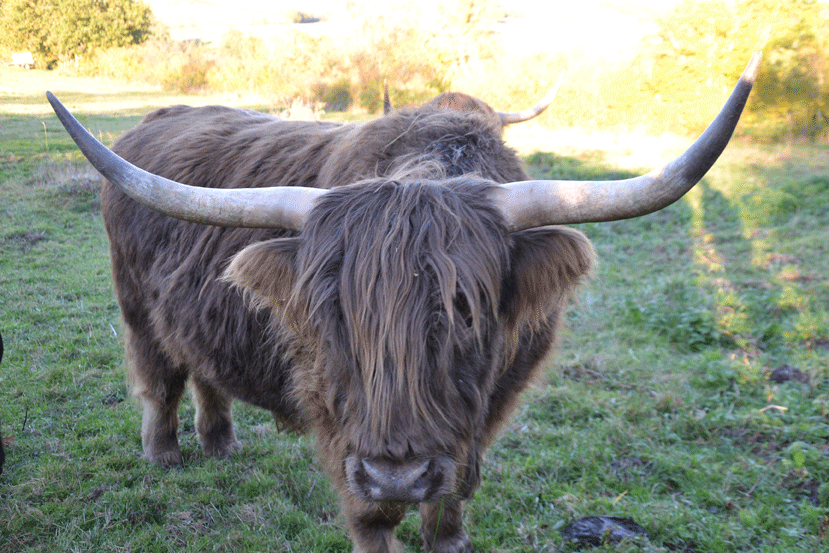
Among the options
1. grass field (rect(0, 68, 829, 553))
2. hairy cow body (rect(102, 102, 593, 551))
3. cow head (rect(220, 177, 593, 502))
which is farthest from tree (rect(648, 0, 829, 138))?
cow head (rect(220, 177, 593, 502))

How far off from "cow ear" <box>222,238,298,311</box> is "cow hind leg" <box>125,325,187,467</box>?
1.82 meters

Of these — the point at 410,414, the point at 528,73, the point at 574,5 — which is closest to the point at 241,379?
the point at 410,414

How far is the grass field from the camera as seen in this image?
2.82 m

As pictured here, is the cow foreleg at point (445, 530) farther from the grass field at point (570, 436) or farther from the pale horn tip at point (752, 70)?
the pale horn tip at point (752, 70)

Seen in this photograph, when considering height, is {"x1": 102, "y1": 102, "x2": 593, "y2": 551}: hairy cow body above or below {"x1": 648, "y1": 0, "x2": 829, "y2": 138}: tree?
below

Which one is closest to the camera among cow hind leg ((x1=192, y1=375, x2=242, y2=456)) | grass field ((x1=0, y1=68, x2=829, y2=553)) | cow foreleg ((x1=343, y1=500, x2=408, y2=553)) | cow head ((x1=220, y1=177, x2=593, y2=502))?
cow head ((x1=220, y1=177, x2=593, y2=502))

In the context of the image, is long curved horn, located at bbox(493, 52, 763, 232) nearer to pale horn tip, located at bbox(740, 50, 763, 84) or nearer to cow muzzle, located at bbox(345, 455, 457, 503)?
pale horn tip, located at bbox(740, 50, 763, 84)

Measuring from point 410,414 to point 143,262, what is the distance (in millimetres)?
2223

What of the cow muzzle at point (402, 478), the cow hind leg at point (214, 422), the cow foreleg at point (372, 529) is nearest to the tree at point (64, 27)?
the cow hind leg at point (214, 422)

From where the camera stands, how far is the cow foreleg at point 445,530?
2.70m

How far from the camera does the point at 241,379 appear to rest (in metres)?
2.76

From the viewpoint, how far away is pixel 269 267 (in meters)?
1.92

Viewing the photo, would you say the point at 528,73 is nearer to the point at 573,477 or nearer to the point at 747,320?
the point at 747,320

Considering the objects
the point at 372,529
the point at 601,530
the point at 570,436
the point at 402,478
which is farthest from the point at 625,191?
the point at 570,436
